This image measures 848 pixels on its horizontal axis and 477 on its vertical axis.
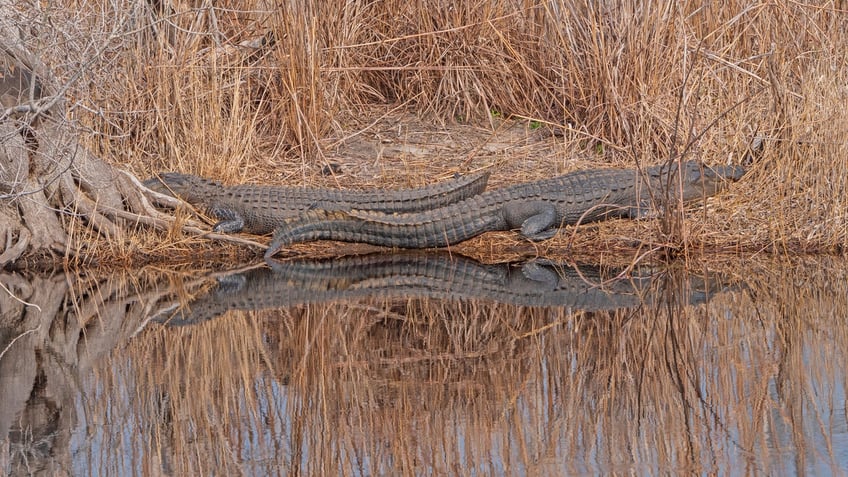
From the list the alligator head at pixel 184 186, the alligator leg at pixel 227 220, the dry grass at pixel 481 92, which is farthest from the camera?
the alligator head at pixel 184 186

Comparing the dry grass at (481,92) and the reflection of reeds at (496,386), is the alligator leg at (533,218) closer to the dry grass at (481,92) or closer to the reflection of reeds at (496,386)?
the dry grass at (481,92)

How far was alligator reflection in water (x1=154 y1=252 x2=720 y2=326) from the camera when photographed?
626 cm

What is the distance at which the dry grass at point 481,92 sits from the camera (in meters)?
8.14

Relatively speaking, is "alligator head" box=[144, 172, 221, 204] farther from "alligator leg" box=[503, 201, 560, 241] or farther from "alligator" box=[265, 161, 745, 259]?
"alligator leg" box=[503, 201, 560, 241]

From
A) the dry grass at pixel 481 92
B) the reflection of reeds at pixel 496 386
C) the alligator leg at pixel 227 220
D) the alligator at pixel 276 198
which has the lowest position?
the reflection of reeds at pixel 496 386

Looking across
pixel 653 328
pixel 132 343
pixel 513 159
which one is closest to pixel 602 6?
pixel 513 159

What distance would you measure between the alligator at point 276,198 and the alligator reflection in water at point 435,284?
53 cm

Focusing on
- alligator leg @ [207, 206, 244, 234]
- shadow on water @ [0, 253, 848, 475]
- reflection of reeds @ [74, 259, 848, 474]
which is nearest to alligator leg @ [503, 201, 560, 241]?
shadow on water @ [0, 253, 848, 475]

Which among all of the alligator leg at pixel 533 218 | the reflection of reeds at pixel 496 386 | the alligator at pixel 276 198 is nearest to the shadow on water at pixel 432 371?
the reflection of reeds at pixel 496 386

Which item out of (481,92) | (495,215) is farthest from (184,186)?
(481,92)

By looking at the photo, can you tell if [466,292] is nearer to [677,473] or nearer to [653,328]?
[653,328]

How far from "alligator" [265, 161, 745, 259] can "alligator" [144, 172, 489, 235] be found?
9 cm

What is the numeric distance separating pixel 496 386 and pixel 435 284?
7.08 ft

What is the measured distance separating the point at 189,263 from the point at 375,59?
9.85 feet
